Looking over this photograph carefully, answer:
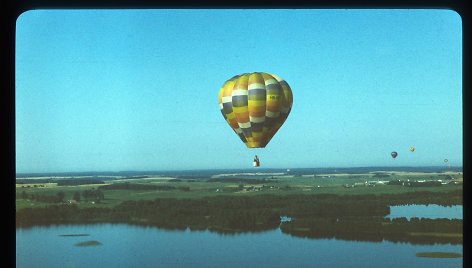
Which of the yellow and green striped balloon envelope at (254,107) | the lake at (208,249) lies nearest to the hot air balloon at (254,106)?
the yellow and green striped balloon envelope at (254,107)

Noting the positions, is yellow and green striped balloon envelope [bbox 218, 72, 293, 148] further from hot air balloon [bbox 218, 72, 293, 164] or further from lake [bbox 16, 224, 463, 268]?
lake [bbox 16, 224, 463, 268]

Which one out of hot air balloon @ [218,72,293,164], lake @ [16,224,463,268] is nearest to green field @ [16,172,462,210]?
lake @ [16,224,463,268]

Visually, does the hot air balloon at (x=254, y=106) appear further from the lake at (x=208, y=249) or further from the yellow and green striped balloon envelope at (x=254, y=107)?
the lake at (x=208, y=249)

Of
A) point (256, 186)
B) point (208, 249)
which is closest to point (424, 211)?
point (208, 249)

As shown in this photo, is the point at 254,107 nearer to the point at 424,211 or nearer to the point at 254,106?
the point at 254,106

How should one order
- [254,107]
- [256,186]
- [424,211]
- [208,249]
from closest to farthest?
[254,107], [208,249], [424,211], [256,186]
